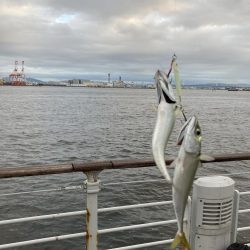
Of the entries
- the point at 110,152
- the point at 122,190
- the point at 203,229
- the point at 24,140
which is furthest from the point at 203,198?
the point at 24,140

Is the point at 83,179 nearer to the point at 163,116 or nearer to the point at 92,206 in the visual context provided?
the point at 92,206

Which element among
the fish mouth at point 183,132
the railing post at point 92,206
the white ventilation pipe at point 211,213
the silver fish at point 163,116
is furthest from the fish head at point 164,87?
the white ventilation pipe at point 211,213

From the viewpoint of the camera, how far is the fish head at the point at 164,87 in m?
1.65

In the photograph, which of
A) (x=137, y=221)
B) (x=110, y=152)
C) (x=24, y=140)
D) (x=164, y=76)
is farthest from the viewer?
(x=24, y=140)

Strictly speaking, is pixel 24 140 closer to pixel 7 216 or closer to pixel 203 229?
pixel 7 216

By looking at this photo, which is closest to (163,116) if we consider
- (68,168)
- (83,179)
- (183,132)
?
(183,132)

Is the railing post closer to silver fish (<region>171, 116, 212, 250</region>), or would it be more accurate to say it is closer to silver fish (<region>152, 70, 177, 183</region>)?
silver fish (<region>171, 116, 212, 250</region>)

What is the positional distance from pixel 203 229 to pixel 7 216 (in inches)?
359

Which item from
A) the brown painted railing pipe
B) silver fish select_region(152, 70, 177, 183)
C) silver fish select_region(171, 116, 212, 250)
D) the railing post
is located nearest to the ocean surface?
silver fish select_region(152, 70, 177, 183)

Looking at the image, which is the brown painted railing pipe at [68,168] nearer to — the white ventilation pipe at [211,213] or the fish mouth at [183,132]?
the white ventilation pipe at [211,213]

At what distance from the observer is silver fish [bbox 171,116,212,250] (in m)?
1.74

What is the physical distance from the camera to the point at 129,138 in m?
29.6

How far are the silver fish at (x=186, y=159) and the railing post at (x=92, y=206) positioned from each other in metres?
1.90

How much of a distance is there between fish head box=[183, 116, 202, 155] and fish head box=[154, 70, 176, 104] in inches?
5.2
